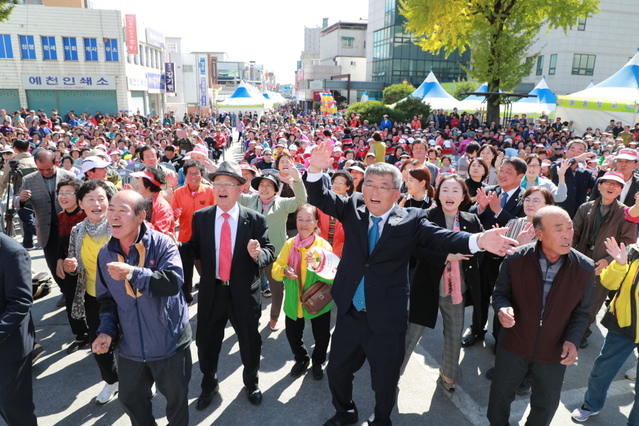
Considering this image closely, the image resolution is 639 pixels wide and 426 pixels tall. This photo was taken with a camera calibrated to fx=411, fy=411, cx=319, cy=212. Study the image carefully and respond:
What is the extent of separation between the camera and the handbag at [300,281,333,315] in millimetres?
3898

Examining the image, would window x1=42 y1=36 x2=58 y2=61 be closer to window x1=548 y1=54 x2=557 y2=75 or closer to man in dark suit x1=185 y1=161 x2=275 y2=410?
man in dark suit x1=185 y1=161 x2=275 y2=410

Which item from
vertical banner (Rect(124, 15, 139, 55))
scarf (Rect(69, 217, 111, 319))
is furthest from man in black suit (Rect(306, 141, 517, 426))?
vertical banner (Rect(124, 15, 139, 55))

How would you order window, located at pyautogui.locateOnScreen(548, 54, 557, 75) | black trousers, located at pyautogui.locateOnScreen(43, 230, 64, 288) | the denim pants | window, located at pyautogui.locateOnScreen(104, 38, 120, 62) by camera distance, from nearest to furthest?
the denim pants < black trousers, located at pyautogui.locateOnScreen(43, 230, 64, 288) < window, located at pyautogui.locateOnScreen(104, 38, 120, 62) < window, located at pyautogui.locateOnScreen(548, 54, 557, 75)

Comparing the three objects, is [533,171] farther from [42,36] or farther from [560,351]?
[42,36]

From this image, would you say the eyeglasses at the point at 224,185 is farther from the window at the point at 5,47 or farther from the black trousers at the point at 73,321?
the window at the point at 5,47

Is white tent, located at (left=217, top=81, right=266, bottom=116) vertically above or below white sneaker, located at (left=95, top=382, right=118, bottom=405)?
above

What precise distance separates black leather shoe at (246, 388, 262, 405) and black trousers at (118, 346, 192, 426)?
30.9 inches

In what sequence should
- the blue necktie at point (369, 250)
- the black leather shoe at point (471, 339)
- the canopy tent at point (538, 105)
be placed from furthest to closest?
the canopy tent at point (538, 105), the black leather shoe at point (471, 339), the blue necktie at point (369, 250)

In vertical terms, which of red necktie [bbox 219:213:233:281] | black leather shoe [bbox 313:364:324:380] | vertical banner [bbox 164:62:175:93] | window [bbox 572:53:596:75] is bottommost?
black leather shoe [bbox 313:364:324:380]

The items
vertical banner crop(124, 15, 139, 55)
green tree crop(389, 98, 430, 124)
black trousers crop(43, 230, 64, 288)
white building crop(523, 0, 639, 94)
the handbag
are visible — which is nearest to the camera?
the handbag

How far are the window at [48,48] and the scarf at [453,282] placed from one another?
1295 inches

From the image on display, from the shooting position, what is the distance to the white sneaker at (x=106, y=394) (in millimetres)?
3631

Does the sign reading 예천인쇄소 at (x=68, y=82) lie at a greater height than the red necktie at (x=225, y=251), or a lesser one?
greater

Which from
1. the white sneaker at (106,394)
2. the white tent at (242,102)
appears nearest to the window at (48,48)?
the white tent at (242,102)
